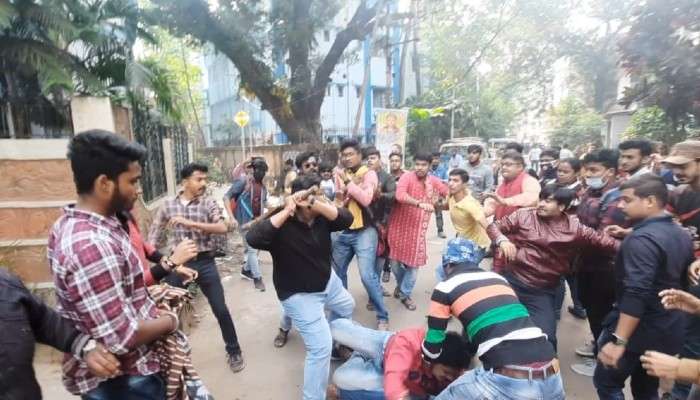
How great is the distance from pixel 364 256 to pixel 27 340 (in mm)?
2918

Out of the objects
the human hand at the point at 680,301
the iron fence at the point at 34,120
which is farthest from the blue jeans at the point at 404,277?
the iron fence at the point at 34,120

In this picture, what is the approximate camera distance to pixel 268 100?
11930 mm

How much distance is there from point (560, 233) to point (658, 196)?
0.71m

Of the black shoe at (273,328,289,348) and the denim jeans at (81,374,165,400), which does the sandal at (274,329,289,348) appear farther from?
the denim jeans at (81,374,165,400)

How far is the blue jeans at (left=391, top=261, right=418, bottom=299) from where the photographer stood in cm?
457

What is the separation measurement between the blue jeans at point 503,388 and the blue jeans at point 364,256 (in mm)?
1989

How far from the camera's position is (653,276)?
6.93 ft

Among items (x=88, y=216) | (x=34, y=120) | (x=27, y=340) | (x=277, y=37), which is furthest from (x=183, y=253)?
(x=277, y=37)

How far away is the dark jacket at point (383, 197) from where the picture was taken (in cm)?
434

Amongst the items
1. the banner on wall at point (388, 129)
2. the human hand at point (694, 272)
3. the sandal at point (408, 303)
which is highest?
the banner on wall at point (388, 129)

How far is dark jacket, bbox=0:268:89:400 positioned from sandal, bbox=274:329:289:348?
2532mm

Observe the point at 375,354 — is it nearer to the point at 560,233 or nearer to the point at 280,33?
the point at 560,233

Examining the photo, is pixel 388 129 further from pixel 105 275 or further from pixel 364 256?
pixel 105 275

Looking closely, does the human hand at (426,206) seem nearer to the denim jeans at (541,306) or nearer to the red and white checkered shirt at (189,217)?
the denim jeans at (541,306)
